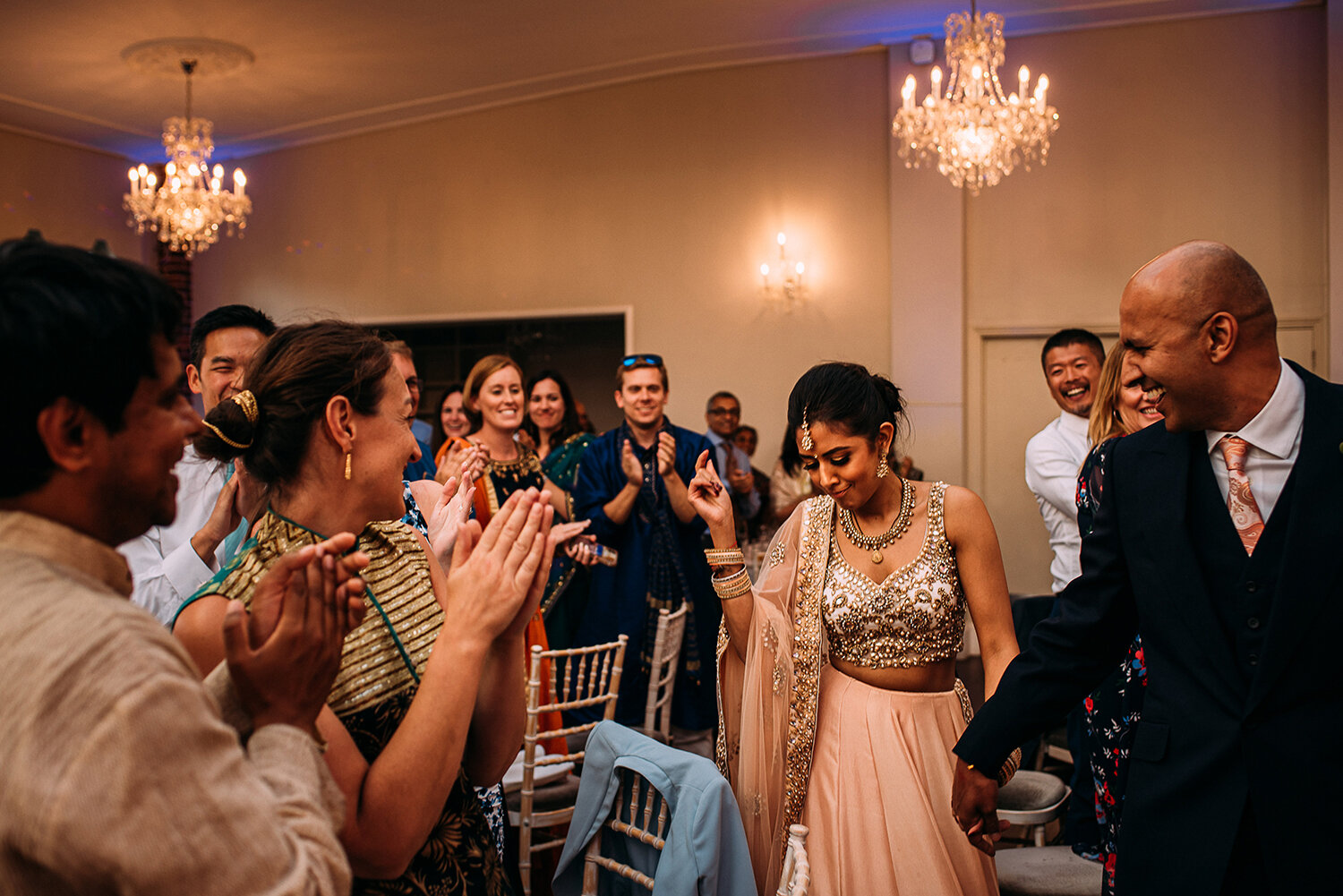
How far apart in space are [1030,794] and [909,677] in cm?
73

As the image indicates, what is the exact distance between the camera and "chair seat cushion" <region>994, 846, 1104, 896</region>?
6.39ft

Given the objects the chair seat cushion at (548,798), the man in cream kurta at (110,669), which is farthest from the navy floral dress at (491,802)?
the man in cream kurta at (110,669)

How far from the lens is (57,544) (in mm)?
720

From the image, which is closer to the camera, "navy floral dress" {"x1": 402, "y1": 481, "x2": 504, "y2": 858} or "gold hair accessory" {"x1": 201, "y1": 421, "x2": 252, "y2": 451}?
"gold hair accessory" {"x1": 201, "y1": 421, "x2": 252, "y2": 451}

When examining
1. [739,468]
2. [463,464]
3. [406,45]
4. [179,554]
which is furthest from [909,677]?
[406,45]

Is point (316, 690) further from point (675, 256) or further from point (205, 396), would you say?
point (675, 256)

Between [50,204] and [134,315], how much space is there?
8.93 metres

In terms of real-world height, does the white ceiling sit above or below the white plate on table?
above

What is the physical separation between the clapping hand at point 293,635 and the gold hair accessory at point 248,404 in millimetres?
401

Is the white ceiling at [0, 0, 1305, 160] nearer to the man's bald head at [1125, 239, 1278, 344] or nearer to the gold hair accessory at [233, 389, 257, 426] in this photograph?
the man's bald head at [1125, 239, 1278, 344]

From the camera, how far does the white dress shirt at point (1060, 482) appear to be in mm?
3318

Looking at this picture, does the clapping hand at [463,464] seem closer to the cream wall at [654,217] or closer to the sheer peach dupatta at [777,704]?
the sheer peach dupatta at [777,704]

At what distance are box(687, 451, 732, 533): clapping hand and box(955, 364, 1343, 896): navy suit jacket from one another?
0.83m

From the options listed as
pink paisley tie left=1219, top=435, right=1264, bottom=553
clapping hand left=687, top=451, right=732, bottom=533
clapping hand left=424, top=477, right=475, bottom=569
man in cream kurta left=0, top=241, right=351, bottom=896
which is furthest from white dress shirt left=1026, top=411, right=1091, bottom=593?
man in cream kurta left=0, top=241, right=351, bottom=896
